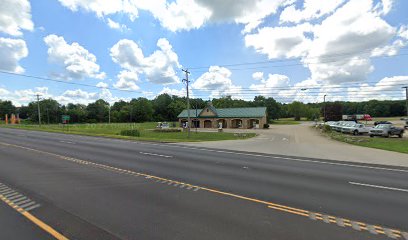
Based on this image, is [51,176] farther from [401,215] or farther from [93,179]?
[401,215]

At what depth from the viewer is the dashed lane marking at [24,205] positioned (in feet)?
17.1

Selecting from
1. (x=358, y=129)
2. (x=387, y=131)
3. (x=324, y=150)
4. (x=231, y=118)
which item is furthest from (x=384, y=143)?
(x=231, y=118)

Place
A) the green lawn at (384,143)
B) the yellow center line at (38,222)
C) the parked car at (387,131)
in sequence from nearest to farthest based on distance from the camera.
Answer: the yellow center line at (38,222) → the green lawn at (384,143) → the parked car at (387,131)

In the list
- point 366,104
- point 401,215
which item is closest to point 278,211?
point 401,215

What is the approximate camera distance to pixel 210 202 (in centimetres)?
697

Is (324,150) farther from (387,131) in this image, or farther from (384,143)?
(387,131)

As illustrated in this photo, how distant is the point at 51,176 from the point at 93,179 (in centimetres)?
176

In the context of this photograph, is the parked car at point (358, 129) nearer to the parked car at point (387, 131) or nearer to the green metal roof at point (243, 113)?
the parked car at point (387, 131)

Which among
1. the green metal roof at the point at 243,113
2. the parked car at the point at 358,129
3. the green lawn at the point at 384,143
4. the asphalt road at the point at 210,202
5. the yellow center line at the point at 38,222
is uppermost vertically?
the green metal roof at the point at 243,113

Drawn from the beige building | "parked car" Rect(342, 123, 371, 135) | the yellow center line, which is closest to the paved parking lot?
"parked car" Rect(342, 123, 371, 135)

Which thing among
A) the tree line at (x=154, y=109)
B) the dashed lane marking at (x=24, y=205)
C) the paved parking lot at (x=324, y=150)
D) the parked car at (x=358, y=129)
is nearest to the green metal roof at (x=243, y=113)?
the parked car at (x=358, y=129)

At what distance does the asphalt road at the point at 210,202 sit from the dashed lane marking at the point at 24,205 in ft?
0.34

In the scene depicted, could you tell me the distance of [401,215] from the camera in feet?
20.3

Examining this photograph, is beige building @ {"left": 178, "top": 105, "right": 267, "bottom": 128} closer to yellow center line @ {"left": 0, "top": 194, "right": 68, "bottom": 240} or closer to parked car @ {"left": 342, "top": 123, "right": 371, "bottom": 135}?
parked car @ {"left": 342, "top": 123, "right": 371, "bottom": 135}
